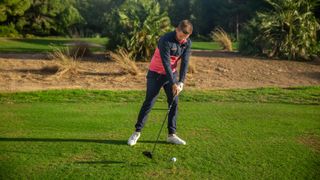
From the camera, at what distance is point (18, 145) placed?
238 inches

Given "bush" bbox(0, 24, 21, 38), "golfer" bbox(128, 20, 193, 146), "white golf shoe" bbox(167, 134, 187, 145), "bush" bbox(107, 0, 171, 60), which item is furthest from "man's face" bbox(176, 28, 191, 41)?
"bush" bbox(0, 24, 21, 38)

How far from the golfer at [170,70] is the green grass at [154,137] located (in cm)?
29

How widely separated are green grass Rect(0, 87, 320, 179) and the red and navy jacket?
1.05 m

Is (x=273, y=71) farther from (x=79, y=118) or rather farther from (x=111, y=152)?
(x=111, y=152)

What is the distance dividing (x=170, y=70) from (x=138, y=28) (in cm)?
961

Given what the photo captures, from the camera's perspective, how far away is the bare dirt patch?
11.8 metres

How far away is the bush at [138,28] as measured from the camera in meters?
15.1

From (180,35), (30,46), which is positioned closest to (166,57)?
(180,35)

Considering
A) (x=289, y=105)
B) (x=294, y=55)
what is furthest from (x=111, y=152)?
(x=294, y=55)

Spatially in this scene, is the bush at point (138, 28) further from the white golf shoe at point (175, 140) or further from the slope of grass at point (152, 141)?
the white golf shoe at point (175, 140)

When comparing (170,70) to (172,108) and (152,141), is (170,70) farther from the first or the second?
(152,141)

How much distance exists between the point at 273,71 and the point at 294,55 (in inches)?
97.3

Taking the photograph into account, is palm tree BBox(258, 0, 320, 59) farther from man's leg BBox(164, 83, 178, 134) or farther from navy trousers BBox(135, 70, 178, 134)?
navy trousers BBox(135, 70, 178, 134)

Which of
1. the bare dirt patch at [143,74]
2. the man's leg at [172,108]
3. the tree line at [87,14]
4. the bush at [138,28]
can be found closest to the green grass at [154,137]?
the man's leg at [172,108]
